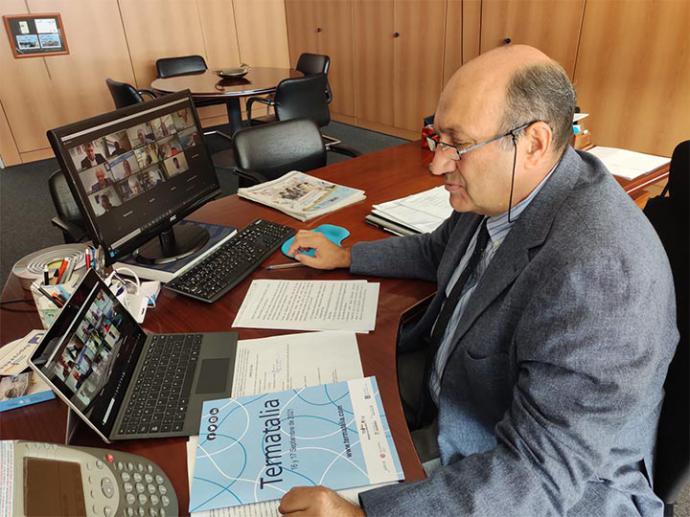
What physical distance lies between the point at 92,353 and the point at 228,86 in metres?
3.39

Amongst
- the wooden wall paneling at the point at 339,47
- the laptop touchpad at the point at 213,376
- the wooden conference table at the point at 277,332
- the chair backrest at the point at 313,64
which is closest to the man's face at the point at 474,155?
the wooden conference table at the point at 277,332

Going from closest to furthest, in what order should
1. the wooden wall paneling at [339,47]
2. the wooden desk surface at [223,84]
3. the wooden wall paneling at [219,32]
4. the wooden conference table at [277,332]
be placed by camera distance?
the wooden conference table at [277,332] < the wooden desk surface at [223,84] < the wooden wall paneling at [339,47] < the wooden wall paneling at [219,32]

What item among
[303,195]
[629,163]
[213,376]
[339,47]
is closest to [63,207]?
[303,195]

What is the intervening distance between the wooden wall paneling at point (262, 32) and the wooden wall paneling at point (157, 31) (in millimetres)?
560

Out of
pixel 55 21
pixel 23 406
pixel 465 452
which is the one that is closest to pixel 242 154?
pixel 23 406

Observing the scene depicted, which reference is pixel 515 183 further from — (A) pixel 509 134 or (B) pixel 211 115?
(B) pixel 211 115

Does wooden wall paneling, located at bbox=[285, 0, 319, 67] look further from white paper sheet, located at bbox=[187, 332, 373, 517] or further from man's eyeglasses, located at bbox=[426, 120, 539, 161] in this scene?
white paper sheet, located at bbox=[187, 332, 373, 517]

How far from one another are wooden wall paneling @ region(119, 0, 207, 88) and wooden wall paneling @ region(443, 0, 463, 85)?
2.97 metres

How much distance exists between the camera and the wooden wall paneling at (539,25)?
358 cm

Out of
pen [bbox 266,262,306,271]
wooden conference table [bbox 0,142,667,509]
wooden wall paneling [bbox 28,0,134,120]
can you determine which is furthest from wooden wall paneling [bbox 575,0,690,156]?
wooden wall paneling [bbox 28,0,134,120]

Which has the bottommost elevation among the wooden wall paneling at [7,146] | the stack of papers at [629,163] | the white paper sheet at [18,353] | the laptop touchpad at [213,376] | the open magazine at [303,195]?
the wooden wall paneling at [7,146]

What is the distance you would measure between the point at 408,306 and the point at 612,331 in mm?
540

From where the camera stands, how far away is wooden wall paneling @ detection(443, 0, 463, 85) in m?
4.35

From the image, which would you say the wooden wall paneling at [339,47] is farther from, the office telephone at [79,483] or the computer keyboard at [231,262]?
the office telephone at [79,483]
